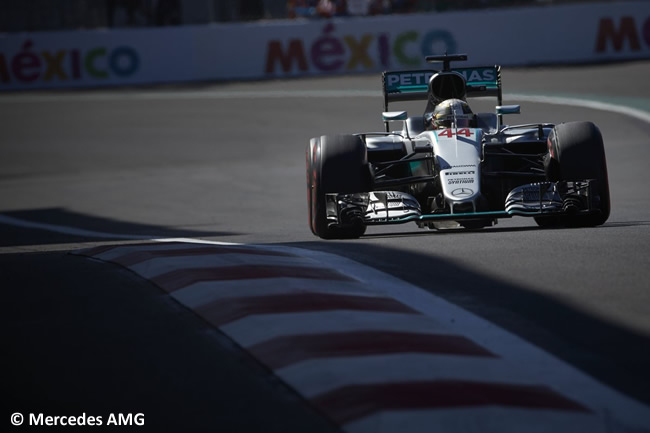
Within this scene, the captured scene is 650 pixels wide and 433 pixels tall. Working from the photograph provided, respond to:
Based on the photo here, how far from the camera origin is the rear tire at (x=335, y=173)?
9039mm

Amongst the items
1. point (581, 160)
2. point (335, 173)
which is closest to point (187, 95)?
point (335, 173)

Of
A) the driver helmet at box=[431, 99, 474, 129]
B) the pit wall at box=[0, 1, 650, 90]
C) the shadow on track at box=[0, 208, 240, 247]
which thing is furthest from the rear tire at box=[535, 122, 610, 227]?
the pit wall at box=[0, 1, 650, 90]

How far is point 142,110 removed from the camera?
26.5 meters

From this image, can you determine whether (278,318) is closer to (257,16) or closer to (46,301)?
(46,301)

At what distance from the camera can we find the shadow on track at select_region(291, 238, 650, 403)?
4734 millimetres

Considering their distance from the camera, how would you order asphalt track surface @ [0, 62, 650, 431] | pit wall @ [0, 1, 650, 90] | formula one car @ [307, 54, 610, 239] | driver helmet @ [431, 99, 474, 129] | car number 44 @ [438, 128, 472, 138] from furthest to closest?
1. pit wall @ [0, 1, 650, 90]
2. driver helmet @ [431, 99, 474, 129]
3. car number 44 @ [438, 128, 472, 138]
4. formula one car @ [307, 54, 610, 239]
5. asphalt track surface @ [0, 62, 650, 431]

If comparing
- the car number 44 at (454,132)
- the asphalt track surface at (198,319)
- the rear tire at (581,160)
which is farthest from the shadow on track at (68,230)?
the rear tire at (581,160)

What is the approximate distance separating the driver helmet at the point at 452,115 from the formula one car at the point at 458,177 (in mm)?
20

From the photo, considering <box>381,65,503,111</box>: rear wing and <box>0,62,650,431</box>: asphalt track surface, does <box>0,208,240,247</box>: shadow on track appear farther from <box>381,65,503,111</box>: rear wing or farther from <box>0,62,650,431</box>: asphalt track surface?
<box>381,65,503,111</box>: rear wing

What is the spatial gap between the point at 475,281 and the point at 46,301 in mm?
2390

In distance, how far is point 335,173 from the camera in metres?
9.04

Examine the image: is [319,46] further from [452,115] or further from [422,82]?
[452,115]

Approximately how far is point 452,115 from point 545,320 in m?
4.59

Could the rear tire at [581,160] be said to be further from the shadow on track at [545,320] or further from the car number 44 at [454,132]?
the shadow on track at [545,320]
